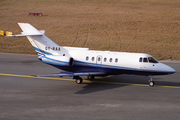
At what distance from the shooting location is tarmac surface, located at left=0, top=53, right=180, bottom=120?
17062mm

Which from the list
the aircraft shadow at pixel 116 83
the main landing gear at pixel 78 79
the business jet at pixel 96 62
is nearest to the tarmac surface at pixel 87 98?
the aircraft shadow at pixel 116 83

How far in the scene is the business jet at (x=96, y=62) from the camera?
23656 millimetres

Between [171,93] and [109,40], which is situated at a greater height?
[109,40]

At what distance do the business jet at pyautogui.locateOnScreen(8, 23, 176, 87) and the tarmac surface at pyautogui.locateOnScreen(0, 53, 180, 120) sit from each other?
1204 mm

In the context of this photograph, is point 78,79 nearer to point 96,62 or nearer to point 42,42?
point 96,62

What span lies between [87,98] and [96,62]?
5019 millimetres

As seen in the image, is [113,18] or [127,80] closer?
[127,80]

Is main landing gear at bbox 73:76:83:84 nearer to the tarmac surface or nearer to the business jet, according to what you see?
the business jet

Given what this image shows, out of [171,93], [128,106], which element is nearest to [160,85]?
[171,93]

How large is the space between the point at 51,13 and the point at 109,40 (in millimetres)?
24435

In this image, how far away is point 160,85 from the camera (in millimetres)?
24484

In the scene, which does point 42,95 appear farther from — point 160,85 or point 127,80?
point 160,85

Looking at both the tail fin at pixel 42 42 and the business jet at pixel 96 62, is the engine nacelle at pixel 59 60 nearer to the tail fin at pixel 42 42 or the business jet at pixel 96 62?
the business jet at pixel 96 62

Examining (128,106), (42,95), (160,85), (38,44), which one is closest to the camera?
(128,106)
